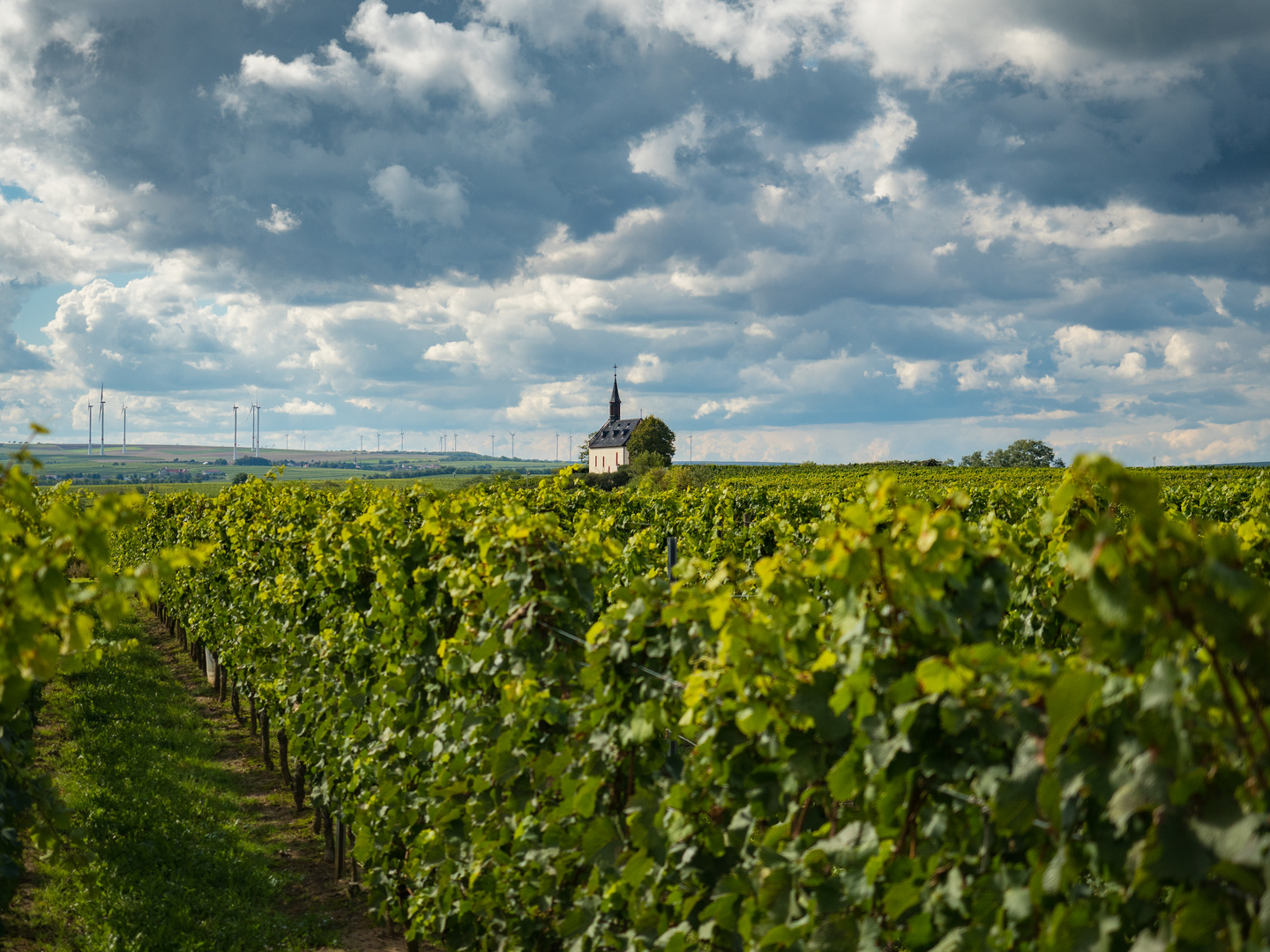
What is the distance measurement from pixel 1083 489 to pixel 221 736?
35.9ft

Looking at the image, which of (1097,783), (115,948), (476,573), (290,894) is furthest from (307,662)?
(1097,783)

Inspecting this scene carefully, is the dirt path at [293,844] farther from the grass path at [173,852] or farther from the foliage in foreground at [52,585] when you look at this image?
the foliage in foreground at [52,585]

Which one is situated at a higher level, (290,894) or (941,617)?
(941,617)

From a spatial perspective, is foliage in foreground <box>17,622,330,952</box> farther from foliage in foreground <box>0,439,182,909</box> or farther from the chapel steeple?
the chapel steeple

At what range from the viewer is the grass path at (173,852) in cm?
589

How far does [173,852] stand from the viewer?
7105 mm

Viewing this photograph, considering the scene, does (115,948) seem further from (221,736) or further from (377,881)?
(221,736)

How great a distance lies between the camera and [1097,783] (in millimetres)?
1662

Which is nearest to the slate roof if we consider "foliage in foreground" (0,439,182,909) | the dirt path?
the dirt path

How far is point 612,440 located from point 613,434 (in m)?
1.94

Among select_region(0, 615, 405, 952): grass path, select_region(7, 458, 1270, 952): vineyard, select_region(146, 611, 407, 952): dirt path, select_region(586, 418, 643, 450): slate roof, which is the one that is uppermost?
select_region(586, 418, 643, 450): slate roof

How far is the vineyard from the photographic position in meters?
1.55

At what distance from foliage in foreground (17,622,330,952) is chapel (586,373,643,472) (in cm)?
10000

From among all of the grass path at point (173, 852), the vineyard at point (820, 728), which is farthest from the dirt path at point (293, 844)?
the vineyard at point (820, 728)
